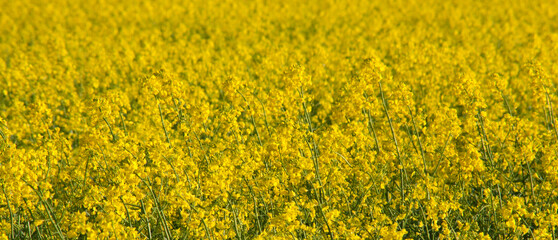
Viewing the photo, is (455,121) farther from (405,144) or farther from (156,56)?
(156,56)

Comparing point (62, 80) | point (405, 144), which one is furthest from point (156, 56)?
point (405, 144)

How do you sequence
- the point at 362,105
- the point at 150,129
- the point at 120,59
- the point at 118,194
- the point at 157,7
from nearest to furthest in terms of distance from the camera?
the point at 118,194, the point at 362,105, the point at 150,129, the point at 120,59, the point at 157,7

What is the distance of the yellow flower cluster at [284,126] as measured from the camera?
13.8 feet

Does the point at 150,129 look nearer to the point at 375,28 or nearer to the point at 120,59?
the point at 120,59

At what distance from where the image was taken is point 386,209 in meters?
5.11

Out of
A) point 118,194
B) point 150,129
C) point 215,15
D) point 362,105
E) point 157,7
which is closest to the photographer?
point 118,194

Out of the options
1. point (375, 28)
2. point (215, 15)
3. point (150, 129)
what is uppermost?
point (215, 15)

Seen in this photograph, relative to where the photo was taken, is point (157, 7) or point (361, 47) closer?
point (361, 47)

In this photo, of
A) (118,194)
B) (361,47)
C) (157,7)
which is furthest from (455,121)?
(157,7)

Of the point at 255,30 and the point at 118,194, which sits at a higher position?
the point at 255,30

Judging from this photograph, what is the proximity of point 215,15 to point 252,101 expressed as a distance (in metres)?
9.88

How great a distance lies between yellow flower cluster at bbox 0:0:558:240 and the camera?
13.8ft

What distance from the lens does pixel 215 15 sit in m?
15.1

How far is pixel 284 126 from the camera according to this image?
176 inches
